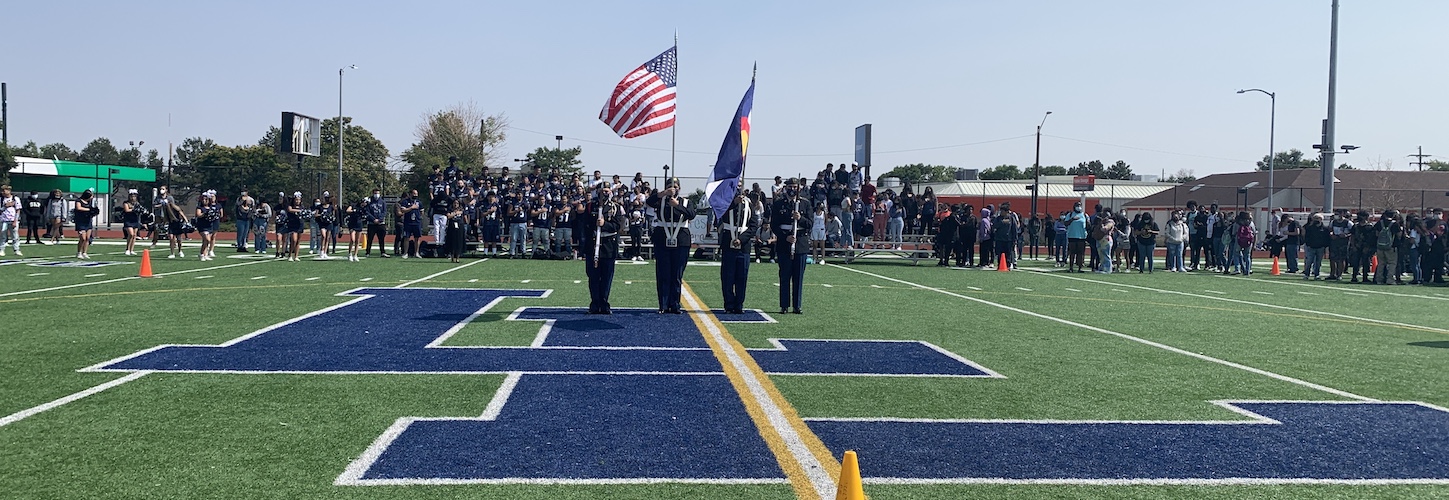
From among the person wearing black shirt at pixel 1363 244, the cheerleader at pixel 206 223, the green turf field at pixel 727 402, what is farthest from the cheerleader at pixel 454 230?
the person wearing black shirt at pixel 1363 244

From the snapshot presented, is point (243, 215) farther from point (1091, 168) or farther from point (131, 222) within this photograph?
point (1091, 168)

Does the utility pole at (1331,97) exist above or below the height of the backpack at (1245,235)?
above

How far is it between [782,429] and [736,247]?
7.02 meters

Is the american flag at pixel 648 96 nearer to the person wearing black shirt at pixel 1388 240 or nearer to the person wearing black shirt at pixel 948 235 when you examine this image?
the person wearing black shirt at pixel 948 235

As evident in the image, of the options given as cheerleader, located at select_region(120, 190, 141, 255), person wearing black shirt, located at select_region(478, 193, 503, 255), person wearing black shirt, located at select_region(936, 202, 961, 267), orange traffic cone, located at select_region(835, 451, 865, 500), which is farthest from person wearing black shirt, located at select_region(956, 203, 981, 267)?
orange traffic cone, located at select_region(835, 451, 865, 500)

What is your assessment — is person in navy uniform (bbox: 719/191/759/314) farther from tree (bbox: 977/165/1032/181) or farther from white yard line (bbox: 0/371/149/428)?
tree (bbox: 977/165/1032/181)

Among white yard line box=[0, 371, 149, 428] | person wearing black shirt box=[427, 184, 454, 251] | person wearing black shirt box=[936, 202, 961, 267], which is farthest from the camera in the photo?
person wearing black shirt box=[936, 202, 961, 267]

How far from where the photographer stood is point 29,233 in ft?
107

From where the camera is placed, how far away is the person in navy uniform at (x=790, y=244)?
517 inches

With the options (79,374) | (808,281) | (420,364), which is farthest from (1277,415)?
(808,281)

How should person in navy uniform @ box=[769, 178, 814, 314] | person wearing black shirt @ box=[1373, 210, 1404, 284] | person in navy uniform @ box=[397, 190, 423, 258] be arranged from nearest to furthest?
person in navy uniform @ box=[769, 178, 814, 314]
person wearing black shirt @ box=[1373, 210, 1404, 284]
person in navy uniform @ box=[397, 190, 423, 258]

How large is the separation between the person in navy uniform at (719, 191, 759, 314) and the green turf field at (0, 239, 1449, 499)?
718 mm

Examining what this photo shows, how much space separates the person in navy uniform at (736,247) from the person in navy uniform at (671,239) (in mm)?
475

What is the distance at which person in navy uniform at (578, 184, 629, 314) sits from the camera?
41.4 feet
